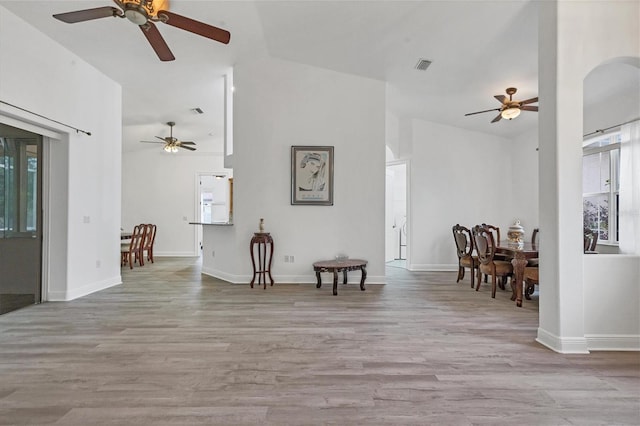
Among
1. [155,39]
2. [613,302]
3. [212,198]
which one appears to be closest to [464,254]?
[613,302]

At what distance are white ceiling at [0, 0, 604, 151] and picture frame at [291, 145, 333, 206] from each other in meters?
1.38

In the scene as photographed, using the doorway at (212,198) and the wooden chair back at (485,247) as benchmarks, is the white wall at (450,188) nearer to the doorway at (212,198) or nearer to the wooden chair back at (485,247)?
the wooden chair back at (485,247)

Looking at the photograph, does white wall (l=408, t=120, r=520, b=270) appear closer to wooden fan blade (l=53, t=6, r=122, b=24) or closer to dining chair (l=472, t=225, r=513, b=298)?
dining chair (l=472, t=225, r=513, b=298)

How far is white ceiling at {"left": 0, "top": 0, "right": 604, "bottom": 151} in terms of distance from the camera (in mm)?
3621

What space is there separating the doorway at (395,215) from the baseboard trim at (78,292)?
5.88 meters

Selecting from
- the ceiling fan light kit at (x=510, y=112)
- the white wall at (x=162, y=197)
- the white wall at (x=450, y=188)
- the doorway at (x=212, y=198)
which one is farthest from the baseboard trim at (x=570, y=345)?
the white wall at (x=162, y=197)

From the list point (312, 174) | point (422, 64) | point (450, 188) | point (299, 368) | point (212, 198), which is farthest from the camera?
point (212, 198)

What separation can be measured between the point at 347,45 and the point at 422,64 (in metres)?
1.12

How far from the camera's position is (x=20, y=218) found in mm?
4008

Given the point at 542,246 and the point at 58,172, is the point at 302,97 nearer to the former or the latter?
the point at 58,172

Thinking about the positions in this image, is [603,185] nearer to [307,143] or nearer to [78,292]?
[307,143]

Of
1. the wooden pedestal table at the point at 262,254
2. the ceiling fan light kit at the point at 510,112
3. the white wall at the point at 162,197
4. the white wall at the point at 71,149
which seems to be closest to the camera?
the white wall at the point at 71,149

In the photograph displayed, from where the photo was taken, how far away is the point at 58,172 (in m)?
4.33

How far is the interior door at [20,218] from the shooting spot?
3.75 metres
